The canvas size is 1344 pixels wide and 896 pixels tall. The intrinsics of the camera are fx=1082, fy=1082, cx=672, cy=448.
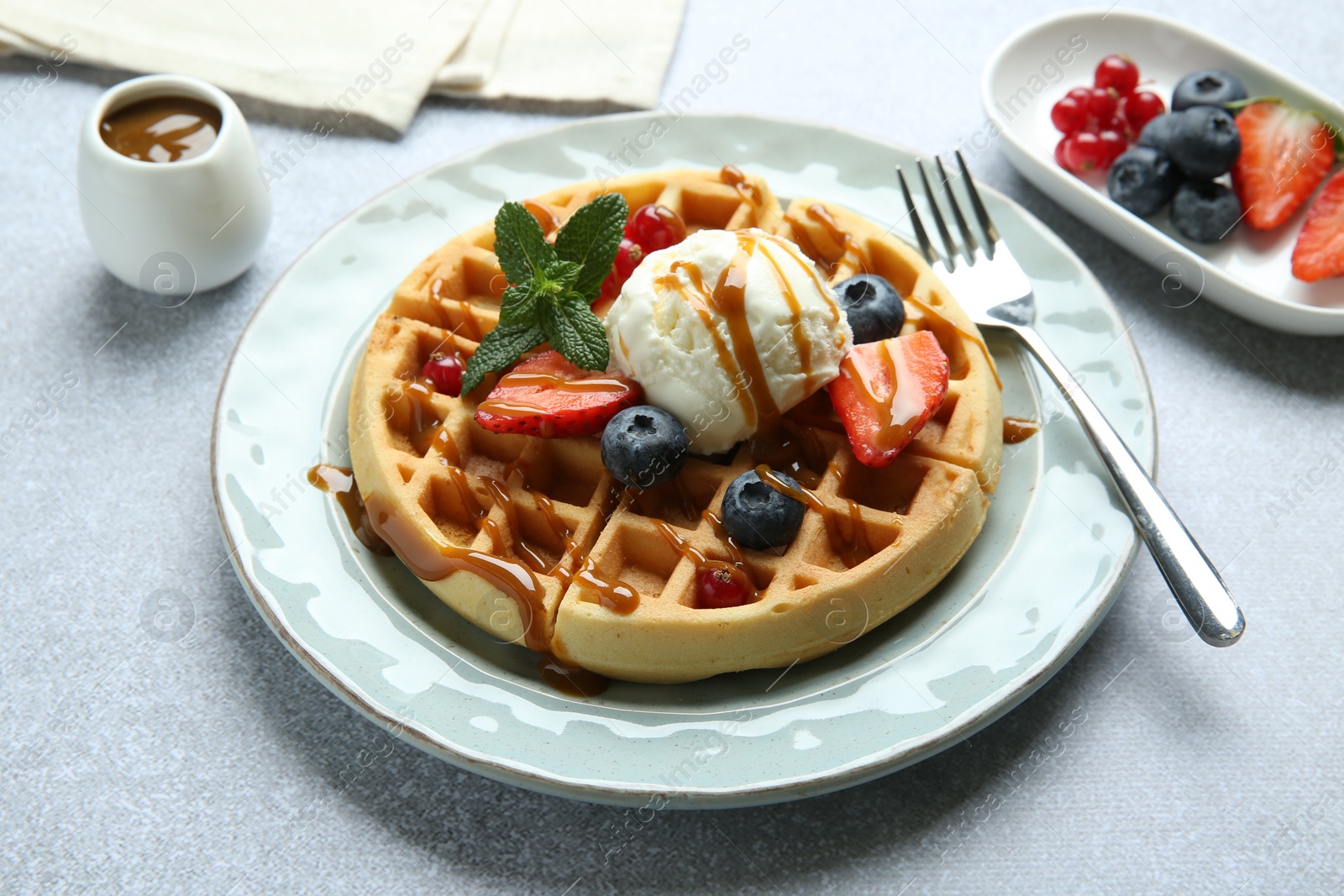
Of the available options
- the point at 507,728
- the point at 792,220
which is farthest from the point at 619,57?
the point at 507,728

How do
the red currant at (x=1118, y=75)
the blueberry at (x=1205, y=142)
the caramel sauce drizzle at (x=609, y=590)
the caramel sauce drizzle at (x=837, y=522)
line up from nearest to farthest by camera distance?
the caramel sauce drizzle at (x=609, y=590)
the caramel sauce drizzle at (x=837, y=522)
the blueberry at (x=1205, y=142)
the red currant at (x=1118, y=75)

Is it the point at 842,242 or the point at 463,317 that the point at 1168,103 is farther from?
the point at 463,317

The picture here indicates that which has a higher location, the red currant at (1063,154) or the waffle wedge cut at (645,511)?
the red currant at (1063,154)

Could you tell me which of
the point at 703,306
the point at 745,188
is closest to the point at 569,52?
the point at 745,188

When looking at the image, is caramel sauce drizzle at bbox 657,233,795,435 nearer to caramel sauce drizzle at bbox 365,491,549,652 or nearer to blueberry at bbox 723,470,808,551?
blueberry at bbox 723,470,808,551

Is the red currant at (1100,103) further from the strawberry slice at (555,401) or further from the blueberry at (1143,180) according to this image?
the strawberry slice at (555,401)

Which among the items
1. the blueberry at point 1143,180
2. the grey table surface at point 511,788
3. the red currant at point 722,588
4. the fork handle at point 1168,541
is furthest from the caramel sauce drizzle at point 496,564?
the blueberry at point 1143,180
